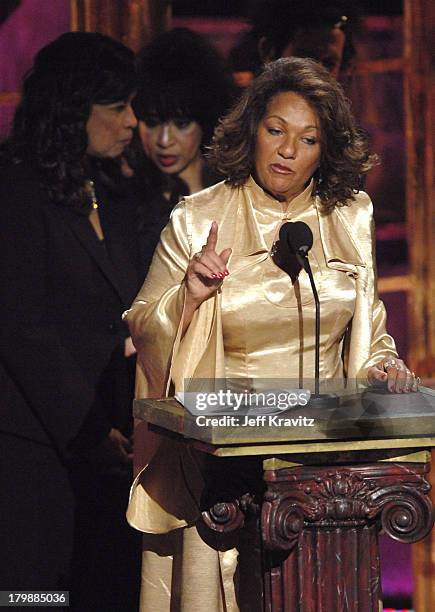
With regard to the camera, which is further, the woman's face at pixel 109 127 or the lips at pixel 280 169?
the woman's face at pixel 109 127

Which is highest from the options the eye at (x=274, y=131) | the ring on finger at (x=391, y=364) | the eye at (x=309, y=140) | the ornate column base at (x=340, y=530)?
the eye at (x=274, y=131)

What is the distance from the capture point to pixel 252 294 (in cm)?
309

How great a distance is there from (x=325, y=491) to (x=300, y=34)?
6.76ft

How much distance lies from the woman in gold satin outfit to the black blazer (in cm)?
72

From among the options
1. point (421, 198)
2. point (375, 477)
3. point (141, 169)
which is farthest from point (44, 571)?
point (421, 198)

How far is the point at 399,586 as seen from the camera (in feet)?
16.1

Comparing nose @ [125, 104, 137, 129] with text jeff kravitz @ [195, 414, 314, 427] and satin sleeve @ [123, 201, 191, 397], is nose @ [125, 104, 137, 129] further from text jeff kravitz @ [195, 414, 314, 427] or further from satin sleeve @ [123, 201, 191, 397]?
text jeff kravitz @ [195, 414, 314, 427]

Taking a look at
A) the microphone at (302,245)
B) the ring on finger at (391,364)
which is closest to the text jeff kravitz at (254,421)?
the microphone at (302,245)

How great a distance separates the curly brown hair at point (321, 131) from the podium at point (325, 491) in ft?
2.28

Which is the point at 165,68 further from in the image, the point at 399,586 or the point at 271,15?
the point at 399,586

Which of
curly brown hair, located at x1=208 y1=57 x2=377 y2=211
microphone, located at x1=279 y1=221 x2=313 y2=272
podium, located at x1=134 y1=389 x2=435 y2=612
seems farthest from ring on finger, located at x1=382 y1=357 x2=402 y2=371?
curly brown hair, located at x1=208 y1=57 x2=377 y2=211

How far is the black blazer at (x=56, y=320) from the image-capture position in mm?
3854

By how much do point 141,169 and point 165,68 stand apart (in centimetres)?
34

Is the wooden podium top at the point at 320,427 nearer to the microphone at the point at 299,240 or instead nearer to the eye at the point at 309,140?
the microphone at the point at 299,240
